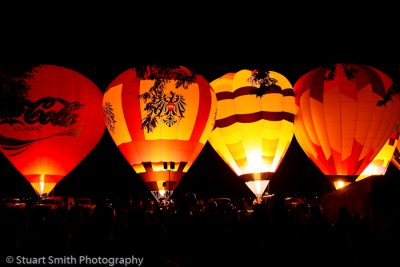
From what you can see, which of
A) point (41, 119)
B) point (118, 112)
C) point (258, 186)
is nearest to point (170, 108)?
point (118, 112)

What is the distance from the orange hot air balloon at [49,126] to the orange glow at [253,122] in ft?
14.7

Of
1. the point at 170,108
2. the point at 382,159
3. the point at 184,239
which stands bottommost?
the point at 184,239

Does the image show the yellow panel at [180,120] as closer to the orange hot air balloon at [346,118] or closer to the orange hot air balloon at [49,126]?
the orange hot air balloon at [49,126]

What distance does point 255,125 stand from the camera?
15.8 m

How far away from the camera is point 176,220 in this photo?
18.8 ft

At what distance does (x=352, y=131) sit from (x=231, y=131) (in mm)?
3972

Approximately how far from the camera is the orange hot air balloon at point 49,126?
582 inches

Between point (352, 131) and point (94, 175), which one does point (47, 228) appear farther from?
point (94, 175)

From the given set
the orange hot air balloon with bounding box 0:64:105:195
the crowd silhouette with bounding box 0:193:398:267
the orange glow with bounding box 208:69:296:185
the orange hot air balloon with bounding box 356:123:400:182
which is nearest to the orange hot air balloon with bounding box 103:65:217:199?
the orange hot air balloon with bounding box 0:64:105:195

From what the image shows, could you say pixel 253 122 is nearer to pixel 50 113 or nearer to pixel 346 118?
pixel 346 118

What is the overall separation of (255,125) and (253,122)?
122mm

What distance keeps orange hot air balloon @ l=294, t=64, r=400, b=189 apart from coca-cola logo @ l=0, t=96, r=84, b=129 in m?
7.69

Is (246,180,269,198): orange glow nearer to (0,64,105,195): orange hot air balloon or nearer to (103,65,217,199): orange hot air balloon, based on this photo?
(103,65,217,199): orange hot air balloon

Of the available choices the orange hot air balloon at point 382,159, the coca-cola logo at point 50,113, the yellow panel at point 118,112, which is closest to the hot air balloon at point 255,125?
the yellow panel at point 118,112
